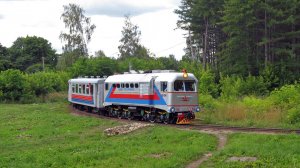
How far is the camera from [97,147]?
18.1 m

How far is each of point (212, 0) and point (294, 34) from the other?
1509cm

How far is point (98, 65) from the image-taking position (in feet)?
206

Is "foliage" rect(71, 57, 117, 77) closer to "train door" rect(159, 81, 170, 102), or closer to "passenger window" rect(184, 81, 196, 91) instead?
"train door" rect(159, 81, 170, 102)

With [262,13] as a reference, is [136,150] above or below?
below

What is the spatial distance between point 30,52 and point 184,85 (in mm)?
88389

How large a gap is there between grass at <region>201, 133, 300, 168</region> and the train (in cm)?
820

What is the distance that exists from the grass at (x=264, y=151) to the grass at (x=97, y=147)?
41.3 inches

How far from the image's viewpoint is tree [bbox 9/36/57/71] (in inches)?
4166

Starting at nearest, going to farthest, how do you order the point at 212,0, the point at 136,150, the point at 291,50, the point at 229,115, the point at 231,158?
the point at 231,158, the point at 136,150, the point at 229,115, the point at 291,50, the point at 212,0

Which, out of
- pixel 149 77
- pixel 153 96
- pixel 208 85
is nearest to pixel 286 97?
pixel 153 96

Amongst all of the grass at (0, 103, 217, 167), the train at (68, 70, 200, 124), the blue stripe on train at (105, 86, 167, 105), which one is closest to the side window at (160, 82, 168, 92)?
the train at (68, 70, 200, 124)

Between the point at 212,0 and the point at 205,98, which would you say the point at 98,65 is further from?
the point at 205,98

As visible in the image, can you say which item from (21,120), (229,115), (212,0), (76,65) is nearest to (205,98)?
(229,115)

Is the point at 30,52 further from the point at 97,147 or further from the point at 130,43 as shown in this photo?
the point at 97,147
